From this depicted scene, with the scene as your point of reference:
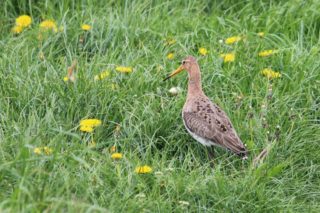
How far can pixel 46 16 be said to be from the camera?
7953mm

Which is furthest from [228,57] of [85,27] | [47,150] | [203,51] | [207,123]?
[47,150]

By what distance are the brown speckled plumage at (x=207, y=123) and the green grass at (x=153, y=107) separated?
0.13m

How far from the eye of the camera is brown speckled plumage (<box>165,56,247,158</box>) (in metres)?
6.18

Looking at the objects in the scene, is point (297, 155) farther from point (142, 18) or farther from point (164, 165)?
point (142, 18)

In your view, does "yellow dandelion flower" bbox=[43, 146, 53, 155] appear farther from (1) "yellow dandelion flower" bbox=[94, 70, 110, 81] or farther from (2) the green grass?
(1) "yellow dandelion flower" bbox=[94, 70, 110, 81]

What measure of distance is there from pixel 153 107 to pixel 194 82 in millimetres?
344

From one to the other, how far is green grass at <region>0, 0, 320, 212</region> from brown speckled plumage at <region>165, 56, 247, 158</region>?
5.1 inches

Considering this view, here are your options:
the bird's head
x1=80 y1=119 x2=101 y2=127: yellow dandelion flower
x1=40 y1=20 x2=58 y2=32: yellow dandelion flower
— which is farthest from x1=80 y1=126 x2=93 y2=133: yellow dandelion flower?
x1=40 y1=20 x2=58 y2=32: yellow dandelion flower

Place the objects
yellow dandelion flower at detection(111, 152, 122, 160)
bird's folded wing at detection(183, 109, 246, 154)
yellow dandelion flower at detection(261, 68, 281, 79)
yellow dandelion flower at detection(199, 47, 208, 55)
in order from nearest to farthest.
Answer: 1. yellow dandelion flower at detection(111, 152, 122, 160)
2. bird's folded wing at detection(183, 109, 246, 154)
3. yellow dandelion flower at detection(261, 68, 281, 79)
4. yellow dandelion flower at detection(199, 47, 208, 55)

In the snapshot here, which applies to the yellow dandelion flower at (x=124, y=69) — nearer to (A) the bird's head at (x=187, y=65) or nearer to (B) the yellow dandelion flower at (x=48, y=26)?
(A) the bird's head at (x=187, y=65)

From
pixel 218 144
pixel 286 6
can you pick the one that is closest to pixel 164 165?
pixel 218 144

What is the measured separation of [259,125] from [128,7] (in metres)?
2.12

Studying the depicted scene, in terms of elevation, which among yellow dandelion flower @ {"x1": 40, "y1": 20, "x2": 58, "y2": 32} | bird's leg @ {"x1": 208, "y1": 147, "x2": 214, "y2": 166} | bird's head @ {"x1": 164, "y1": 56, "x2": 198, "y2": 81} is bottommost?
bird's leg @ {"x1": 208, "y1": 147, "x2": 214, "y2": 166}

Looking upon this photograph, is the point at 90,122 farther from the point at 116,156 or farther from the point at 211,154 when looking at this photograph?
the point at 211,154
